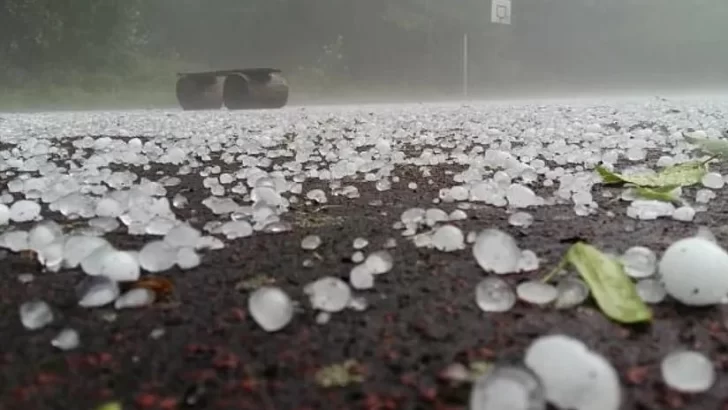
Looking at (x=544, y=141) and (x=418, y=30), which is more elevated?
(x=418, y=30)

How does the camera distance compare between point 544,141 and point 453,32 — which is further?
point 453,32

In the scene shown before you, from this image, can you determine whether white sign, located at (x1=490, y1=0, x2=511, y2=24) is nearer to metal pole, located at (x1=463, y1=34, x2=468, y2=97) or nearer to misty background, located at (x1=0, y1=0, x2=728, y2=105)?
misty background, located at (x1=0, y1=0, x2=728, y2=105)

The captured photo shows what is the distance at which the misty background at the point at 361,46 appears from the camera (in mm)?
8273

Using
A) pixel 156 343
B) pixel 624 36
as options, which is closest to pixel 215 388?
pixel 156 343

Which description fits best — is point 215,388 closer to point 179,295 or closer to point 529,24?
point 179,295

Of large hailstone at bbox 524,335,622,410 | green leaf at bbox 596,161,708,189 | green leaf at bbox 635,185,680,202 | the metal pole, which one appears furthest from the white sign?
large hailstone at bbox 524,335,622,410

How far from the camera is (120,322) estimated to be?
50 cm

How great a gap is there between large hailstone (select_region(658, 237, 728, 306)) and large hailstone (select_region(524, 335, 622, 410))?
0.58 feet

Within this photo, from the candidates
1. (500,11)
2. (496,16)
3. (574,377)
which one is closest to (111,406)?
(574,377)

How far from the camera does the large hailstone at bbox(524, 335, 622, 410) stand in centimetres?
35

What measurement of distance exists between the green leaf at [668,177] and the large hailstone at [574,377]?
2.26 ft

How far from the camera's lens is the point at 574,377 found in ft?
1.14

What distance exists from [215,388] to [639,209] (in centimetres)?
65

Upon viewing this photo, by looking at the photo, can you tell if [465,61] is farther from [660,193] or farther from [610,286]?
[610,286]
